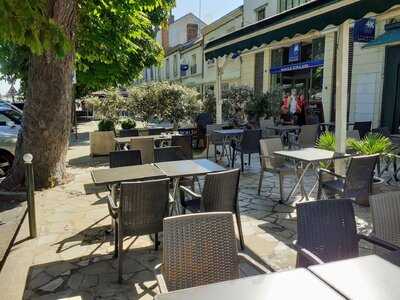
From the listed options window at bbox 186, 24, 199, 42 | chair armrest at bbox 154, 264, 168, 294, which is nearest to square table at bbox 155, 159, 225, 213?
chair armrest at bbox 154, 264, 168, 294

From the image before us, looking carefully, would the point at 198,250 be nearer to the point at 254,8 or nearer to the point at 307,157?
the point at 307,157

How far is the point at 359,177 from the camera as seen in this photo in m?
4.64

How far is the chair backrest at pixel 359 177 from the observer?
4492mm

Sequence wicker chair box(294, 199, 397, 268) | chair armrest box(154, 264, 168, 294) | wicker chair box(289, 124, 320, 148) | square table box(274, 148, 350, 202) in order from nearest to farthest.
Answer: chair armrest box(154, 264, 168, 294) < wicker chair box(294, 199, 397, 268) < square table box(274, 148, 350, 202) < wicker chair box(289, 124, 320, 148)

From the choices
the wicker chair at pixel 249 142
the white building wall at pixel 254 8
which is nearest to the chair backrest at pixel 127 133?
the wicker chair at pixel 249 142

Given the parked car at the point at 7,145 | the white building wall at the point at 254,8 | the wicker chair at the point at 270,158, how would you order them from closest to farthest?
the wicker chair at the point at 270,158, the parked car at the point at 7,145, the white building wall at the point at 254,8

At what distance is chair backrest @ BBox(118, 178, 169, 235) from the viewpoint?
347 centimetres

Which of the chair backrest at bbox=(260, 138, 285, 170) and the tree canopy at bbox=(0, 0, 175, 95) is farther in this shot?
the chair backrest at bbox=(260, 138, 285, 170)

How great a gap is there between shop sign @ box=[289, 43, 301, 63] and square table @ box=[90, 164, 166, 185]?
13.1m

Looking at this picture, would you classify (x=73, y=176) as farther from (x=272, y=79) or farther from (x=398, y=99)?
(x=272, y=79)

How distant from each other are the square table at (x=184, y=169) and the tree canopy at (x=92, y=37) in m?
1.82

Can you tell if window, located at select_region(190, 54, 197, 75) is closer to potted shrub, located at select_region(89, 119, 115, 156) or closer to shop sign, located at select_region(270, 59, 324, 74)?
shop sign, located at select_region(270, 59, 324, 74)

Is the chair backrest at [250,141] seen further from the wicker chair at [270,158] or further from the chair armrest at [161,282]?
the chair armrest at [161,282]

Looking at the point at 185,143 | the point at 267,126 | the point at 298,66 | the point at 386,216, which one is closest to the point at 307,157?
the point at 185,143
